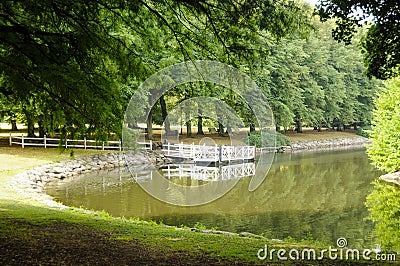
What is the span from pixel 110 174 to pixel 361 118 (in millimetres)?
37875

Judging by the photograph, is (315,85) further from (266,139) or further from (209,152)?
(209,152)

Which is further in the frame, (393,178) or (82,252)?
(393,178)

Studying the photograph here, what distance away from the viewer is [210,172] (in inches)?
852

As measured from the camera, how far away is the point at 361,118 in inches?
1957

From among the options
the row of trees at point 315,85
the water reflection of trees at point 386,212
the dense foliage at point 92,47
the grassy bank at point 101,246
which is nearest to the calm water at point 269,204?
the water reflection of trees at point 386,212

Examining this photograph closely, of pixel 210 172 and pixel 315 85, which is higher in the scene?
pixel 315 85

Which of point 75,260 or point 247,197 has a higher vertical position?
point 75,260

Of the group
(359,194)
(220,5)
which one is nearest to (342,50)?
(359,194)

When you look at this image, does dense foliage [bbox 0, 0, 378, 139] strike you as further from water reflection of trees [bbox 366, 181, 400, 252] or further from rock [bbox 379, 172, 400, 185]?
rock [bbox 379, 172, 400, 185]

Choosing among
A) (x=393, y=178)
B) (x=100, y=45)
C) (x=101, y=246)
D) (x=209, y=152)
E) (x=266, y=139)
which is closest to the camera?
(x=101, y=246)

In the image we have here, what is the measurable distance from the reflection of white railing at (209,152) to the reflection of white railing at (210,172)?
2.00ft

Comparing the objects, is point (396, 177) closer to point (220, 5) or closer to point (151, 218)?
point (151, 218)

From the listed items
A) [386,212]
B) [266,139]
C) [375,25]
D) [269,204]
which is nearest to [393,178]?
[386,212]

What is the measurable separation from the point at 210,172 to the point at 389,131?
882cm
